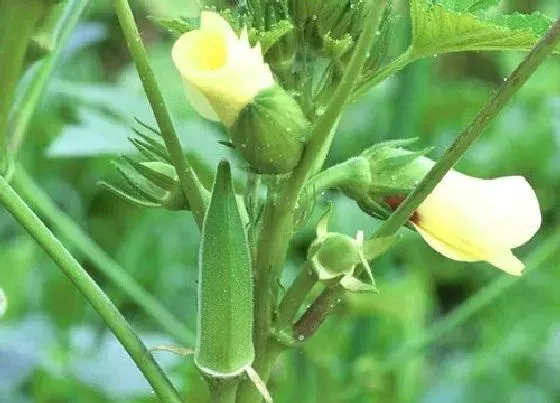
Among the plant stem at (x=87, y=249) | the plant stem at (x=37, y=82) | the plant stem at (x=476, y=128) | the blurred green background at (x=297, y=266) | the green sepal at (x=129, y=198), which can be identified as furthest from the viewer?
the blurred green background at (x=297, y=266)

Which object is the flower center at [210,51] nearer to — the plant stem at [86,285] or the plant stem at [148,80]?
the plant stem at [148,80]

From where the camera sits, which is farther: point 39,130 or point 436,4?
point 39,130

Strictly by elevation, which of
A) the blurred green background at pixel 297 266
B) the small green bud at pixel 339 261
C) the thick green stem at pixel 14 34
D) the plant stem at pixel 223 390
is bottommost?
the blurred green background at pixel 297 266

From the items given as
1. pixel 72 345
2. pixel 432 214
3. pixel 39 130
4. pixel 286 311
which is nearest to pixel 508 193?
pixel 432 214

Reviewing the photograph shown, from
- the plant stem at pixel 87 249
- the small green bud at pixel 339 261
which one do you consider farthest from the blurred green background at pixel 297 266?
the small green bud at pixel 339 261

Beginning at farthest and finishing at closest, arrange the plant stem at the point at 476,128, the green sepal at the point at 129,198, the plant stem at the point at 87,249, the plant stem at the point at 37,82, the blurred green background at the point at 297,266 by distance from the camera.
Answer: the blurred green background at the point at 297,266 < the plant stem at the point at 87,249 < the plant stem at the point at 37,82 < the green sepal at the point at 129,198 < the plant stem at the point at 476,128

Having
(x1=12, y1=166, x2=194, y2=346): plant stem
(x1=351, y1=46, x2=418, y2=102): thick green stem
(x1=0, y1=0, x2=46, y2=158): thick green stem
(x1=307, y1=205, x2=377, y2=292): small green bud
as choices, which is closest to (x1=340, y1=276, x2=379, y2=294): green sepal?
(x1=307, y1=205, x2=377, y2=292): small green bud

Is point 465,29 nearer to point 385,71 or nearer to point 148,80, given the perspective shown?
point 385,71

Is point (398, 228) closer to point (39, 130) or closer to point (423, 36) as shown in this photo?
point (423, 36)
